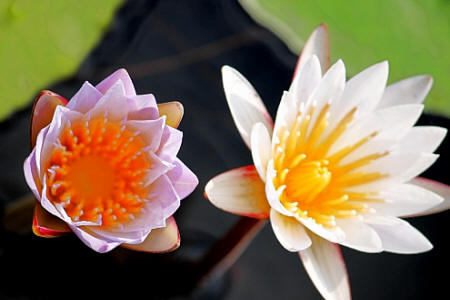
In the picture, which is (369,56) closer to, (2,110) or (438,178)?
(438,178)

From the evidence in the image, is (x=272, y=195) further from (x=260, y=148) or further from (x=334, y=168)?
(x=334, y=168)

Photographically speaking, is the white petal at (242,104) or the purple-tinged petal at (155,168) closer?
the purple-tinged petal at (155,168)

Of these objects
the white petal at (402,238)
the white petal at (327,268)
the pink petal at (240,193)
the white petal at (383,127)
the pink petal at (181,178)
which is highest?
→ the white petal at (383,127)

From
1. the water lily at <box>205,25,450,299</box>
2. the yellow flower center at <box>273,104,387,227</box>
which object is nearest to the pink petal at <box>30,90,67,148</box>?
the water lily at <box>205,25,450,299</box>

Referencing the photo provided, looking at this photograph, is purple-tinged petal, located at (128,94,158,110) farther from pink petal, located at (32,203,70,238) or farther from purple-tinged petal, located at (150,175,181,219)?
pink petal, located at (32,203,70,238)

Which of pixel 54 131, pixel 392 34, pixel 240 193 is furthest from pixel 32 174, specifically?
pixel 392 34

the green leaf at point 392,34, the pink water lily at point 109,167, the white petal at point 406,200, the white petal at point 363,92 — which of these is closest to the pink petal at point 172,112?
the pink water lily at point 109,167

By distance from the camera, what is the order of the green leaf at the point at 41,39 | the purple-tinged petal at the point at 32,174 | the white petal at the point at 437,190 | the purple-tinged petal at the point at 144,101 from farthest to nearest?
the green leaf at the point at 41,39
the white petal at the point at 437,190
the purple-tinged petal at the point at 144,101
the purple-tinged petal at the point at 32,174

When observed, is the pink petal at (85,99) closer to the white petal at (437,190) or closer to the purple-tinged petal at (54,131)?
the purple-tinged petal at (54,131)
